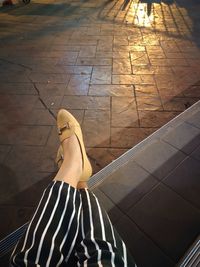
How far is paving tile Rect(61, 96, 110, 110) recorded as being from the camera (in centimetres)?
186

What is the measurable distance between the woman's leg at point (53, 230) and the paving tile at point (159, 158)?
649 millimetres

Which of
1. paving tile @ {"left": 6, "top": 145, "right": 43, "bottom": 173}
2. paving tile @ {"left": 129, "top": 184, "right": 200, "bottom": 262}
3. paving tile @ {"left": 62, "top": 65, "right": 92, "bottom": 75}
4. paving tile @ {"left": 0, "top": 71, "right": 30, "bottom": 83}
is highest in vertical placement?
paving tile @ {"left": 62, "top": 65, "right": 92, "bottom": 75}

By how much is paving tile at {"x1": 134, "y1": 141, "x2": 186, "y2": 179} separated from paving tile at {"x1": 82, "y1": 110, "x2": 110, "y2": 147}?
0.28m

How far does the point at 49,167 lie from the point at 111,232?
74 centimetres

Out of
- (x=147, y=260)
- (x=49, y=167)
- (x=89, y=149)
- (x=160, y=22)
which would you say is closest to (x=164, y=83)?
(x=89, y=149)

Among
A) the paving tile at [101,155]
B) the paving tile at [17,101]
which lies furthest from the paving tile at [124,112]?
the paving tile at [17,101]

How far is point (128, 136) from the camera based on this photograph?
158 cm

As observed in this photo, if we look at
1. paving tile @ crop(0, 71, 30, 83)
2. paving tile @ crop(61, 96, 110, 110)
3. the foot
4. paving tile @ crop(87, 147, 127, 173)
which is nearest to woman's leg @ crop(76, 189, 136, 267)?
the foot

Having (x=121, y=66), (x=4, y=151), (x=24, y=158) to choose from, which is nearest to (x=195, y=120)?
(x=121, y=66)

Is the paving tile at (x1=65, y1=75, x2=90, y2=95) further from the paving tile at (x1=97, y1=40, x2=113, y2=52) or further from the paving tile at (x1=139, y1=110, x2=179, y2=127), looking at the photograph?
the paving tile at (x1=97, y1=40, x2=113, y2=52)

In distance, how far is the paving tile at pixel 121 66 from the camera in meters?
2.33

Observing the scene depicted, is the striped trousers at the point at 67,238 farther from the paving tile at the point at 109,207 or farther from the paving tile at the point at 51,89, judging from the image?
the paving tile at the point at 51,89

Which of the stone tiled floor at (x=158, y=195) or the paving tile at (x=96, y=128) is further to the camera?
the paving tile at (x=96, y=128)

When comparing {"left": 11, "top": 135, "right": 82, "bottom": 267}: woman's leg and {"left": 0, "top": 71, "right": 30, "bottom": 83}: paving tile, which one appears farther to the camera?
{"left": 0, "top": 71, "right": 30, "bottom": 83}: paving tile
